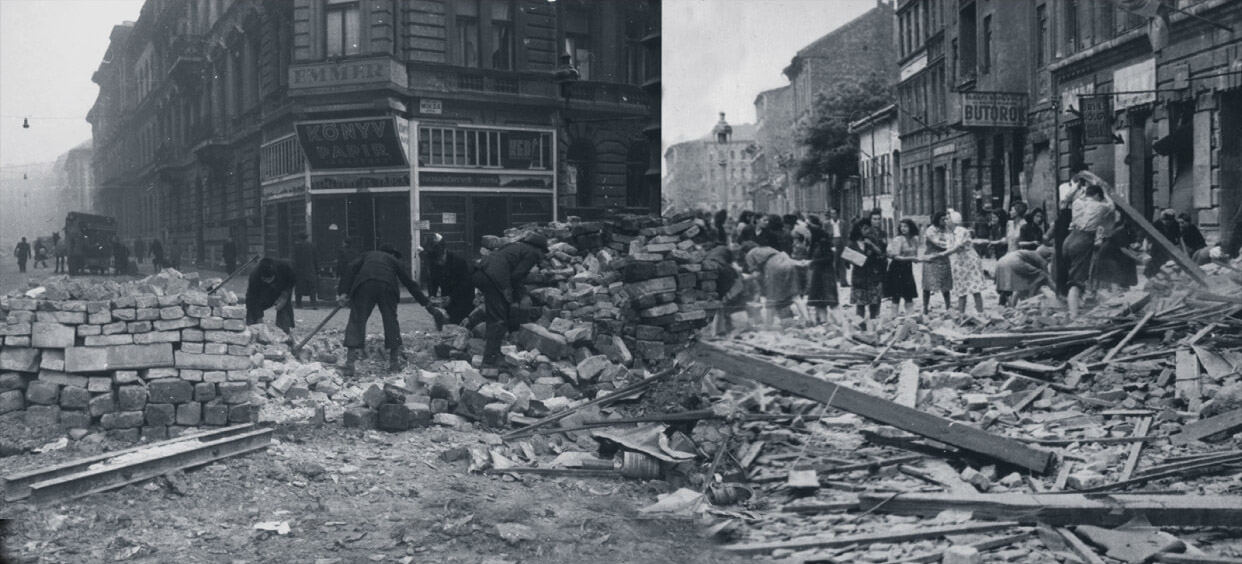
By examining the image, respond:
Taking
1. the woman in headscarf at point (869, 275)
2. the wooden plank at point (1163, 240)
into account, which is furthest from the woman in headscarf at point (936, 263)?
the wooden plank at point (1163, 240)

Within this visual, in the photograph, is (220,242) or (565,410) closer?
(565,410)

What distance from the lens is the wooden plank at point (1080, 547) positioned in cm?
441

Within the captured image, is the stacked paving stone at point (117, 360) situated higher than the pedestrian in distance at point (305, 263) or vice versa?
the pedestrian in distance at point (305, 263)

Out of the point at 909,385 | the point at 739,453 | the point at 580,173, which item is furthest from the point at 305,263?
the point at 909,385

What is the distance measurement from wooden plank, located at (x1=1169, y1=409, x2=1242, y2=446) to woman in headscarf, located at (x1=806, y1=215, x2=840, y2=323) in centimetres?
324

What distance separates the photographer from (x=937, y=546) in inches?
187

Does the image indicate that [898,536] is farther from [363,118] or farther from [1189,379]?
[363,118]

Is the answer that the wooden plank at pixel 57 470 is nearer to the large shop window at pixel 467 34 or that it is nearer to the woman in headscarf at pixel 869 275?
the large shop window at pixel 467 34

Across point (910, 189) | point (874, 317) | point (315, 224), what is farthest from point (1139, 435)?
point (315, 224)

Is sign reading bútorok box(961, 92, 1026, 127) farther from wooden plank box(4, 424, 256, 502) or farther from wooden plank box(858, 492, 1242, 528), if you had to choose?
wooden plank box(4, 424, 256, 502)

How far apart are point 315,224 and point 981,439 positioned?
22.1 feet

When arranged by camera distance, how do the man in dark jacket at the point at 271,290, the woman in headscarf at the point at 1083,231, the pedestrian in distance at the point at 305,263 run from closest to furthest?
the woman in headscarf at the point at 1083,231 → the pedestrian in distance at the point at 305,263 → the man in dark jacket at the point at 271,290

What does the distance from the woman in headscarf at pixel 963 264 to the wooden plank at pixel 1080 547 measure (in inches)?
185

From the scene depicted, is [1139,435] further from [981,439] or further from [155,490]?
[155,490]
